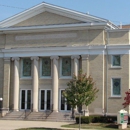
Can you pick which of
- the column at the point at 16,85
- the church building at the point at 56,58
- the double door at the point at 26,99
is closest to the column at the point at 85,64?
the church building at the point at 56,58

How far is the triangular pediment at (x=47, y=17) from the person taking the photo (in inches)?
1535

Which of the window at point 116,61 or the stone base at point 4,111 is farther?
the stone base at point 4,111

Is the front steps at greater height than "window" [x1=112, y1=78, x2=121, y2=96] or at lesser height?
lesser

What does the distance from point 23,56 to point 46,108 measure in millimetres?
6245

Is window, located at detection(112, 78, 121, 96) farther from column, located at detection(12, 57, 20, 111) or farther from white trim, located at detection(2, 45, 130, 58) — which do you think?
column, located at detection(12, 57, 20, 111)

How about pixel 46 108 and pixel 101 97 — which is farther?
pixel 46 108

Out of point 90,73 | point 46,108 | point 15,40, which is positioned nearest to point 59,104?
point 46,108

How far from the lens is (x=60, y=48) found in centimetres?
3938

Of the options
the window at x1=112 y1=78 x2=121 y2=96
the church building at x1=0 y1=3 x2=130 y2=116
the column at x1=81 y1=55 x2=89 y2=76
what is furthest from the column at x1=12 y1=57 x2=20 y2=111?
the window at x1=112 y1=78 x2=121 y2=96

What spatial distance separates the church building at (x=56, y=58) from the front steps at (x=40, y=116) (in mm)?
737

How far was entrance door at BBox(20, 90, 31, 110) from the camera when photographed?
4109cm

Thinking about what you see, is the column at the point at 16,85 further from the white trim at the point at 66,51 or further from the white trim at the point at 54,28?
the white trim at the point at 54,28

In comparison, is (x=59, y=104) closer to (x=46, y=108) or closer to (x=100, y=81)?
(x=46, y=108)

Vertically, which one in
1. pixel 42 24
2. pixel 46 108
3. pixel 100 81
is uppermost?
pixel 42 24
